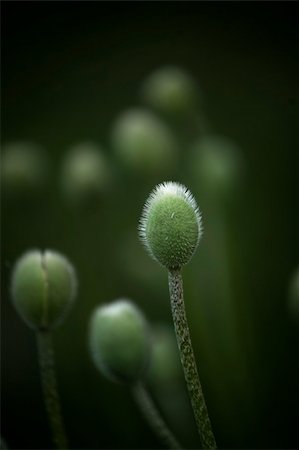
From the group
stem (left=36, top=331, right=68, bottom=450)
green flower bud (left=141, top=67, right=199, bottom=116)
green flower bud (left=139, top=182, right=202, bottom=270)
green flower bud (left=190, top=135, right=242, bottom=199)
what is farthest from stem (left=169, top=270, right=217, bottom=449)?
green flower bud (left=141, top=67, right=199, bottom=116)

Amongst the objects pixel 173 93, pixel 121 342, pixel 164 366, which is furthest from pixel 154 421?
pixel 173 93

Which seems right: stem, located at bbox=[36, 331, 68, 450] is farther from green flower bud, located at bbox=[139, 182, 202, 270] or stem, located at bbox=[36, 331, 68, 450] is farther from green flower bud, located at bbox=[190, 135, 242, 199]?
green flower bud, located at bbox=[190, 135, 242, 199]

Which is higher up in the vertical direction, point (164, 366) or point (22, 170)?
point (22, 170)

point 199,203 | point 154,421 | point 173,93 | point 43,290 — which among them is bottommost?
point 154,421

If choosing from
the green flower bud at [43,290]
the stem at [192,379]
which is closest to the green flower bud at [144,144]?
the green flower bud at [43,290]

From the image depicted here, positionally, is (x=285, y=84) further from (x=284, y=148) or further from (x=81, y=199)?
(x=81, y=199)

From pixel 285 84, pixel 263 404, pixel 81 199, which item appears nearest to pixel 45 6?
pixel 285 84

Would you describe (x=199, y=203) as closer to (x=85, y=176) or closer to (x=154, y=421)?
(x=85, y=176)
